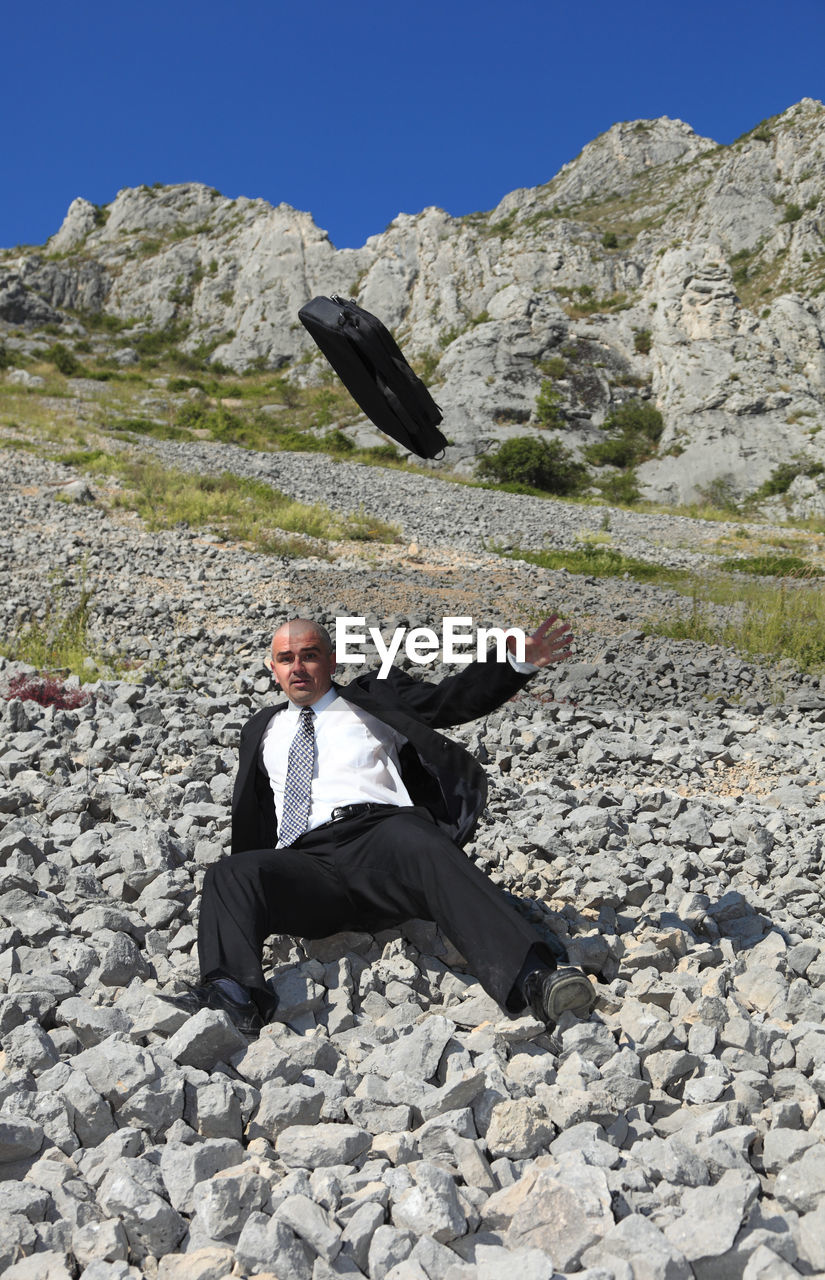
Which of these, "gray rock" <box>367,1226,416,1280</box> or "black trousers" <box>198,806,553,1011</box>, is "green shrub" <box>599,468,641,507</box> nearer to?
"black trousers" <box>198,806,553,1011</box>

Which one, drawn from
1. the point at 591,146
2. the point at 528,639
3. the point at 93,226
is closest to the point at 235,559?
the point at 528,639

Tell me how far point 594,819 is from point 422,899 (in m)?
1.95

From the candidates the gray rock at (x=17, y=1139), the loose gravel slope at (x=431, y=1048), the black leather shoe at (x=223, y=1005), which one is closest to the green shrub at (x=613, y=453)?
the loose gravel slope at (x=431, y=1048)

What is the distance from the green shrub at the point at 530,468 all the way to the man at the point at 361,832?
32.0 meters

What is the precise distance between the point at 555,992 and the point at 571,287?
5522cm

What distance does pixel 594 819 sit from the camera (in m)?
5.23

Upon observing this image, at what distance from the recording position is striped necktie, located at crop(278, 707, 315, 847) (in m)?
3.92

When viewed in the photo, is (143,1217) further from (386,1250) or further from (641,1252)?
(641,1252)

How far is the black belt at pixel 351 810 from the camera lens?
389 cm

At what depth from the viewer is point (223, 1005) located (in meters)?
3.20

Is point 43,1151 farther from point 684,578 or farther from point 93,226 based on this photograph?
point 93,226

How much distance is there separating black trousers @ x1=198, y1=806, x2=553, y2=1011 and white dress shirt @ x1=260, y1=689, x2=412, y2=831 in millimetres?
108

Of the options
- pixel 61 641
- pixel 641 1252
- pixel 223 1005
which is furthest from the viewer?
pixel 61 641

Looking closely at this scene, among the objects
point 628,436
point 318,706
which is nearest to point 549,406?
point 628,436
